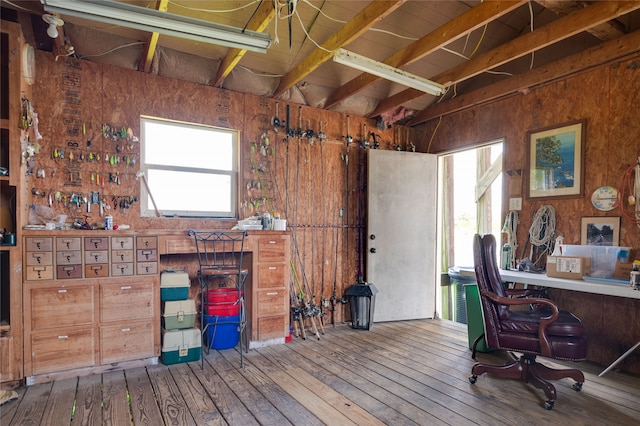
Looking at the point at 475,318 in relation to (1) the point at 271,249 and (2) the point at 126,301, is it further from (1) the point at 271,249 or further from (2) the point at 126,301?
(2) the point at 126,301

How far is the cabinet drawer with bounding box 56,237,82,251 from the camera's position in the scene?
2.69 metres

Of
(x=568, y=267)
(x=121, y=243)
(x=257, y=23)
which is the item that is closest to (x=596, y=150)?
(x=568, y=267)

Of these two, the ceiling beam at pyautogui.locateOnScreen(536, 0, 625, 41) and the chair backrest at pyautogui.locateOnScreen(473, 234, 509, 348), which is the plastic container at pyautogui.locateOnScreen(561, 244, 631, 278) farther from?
the ceiling beam at pyautogui.locateOnScreen(536, 0, 625, 41)

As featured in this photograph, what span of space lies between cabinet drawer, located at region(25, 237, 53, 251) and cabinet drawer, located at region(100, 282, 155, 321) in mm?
477

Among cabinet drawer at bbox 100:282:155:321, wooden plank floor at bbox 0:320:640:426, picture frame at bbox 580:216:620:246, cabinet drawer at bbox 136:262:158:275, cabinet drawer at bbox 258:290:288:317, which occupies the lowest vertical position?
wooden plank floor at bbox 0:320:640:426

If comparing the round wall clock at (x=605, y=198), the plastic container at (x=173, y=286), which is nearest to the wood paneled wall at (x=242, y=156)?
the plastic container at (x=173, y=286)

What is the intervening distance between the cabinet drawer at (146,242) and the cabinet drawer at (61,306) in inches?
18.5

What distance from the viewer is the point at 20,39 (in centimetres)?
259

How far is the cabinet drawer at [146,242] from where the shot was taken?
116 inches

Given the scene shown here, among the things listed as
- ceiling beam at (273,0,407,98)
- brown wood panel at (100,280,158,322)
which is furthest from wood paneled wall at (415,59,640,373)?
brown wood panel at (100,280,158,322)

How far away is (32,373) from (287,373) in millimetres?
1873

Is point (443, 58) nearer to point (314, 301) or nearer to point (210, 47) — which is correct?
point (210, 47)

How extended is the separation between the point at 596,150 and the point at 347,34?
247 centimetres

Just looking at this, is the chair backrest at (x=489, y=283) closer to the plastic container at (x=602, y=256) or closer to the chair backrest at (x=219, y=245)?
the plastic container at (x=602, y=256)
